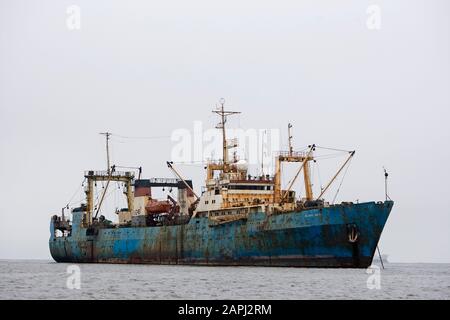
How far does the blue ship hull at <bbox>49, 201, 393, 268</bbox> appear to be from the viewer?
60.8 meters

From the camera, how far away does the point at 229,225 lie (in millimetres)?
69500

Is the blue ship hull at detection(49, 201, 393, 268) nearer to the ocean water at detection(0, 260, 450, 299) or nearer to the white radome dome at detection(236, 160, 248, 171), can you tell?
the ocean water at detection(0, 260, 450, 299)

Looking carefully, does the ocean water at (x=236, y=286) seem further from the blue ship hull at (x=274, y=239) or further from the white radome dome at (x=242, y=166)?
the white radome dome at (x=242, y=166)

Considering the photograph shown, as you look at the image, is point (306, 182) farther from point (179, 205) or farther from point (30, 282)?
point (30, 282)

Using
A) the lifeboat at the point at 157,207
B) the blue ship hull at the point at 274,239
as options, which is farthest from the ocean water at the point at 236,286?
the lifeboat at the point at 157,207

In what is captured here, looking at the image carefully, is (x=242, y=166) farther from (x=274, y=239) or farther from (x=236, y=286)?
(x=236, y=286)

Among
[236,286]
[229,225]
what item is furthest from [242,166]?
[236,286]

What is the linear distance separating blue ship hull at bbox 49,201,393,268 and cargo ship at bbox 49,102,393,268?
2.8 inches

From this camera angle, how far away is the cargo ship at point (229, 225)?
61344 millimetres

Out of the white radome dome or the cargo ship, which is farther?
the white radome dome

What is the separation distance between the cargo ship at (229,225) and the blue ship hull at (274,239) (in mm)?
71

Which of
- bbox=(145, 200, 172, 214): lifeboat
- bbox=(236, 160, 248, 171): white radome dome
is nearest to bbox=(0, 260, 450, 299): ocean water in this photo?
bbox=(236, 160, 248, 171): white radome dome

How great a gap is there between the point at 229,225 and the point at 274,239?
17.4ft
